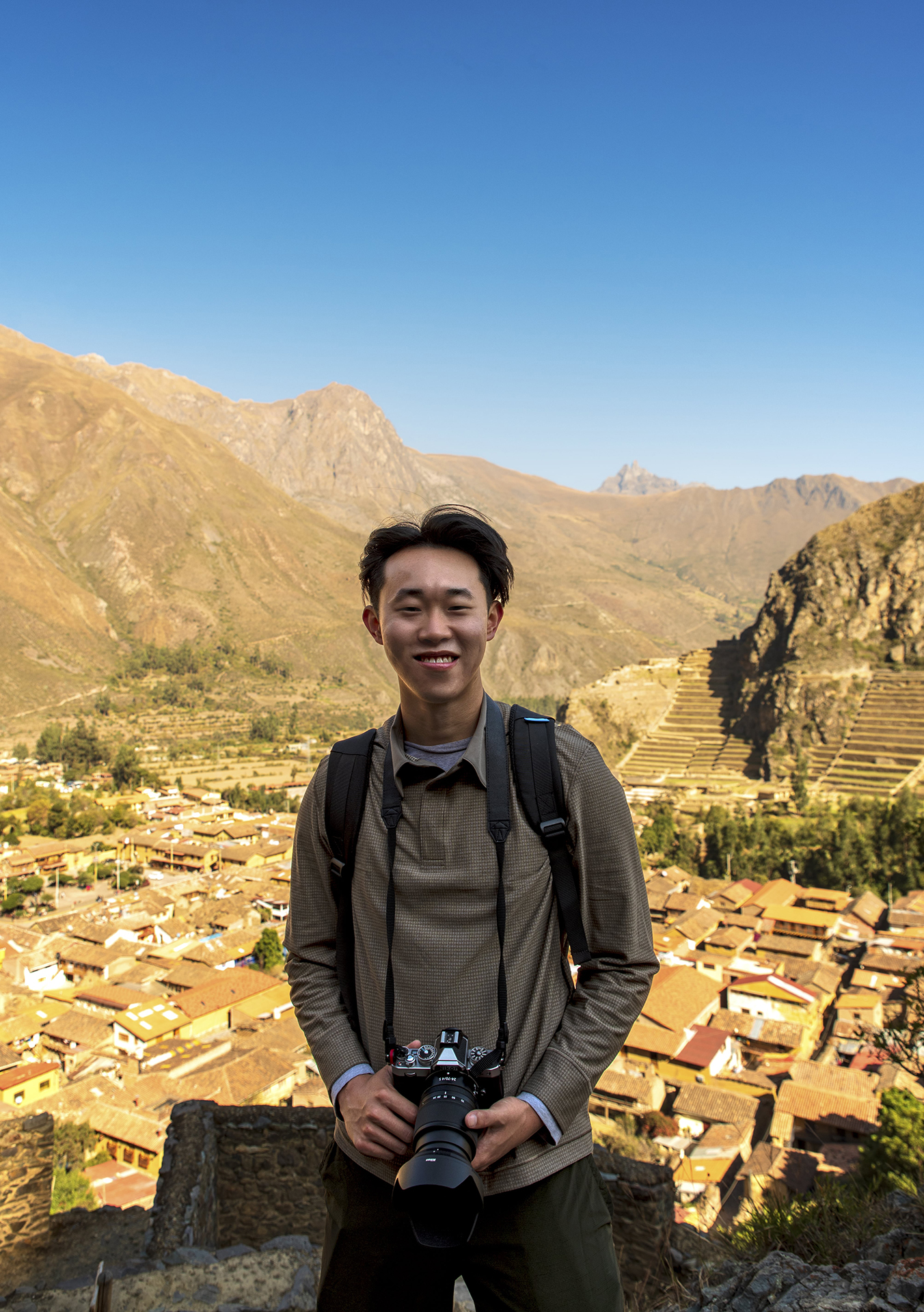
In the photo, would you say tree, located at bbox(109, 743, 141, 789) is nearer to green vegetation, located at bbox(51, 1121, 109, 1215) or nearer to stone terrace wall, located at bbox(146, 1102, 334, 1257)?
green vegetation, located at bbox(51, 1121, 109, 1215)

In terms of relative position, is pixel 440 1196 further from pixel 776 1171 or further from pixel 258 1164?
pixel 776 1171

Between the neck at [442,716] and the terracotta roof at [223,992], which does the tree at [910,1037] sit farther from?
the terracotta roof at [223,992]

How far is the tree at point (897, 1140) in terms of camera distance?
7.79m

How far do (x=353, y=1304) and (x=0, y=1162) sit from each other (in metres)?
4.92

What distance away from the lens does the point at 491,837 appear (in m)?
1.44

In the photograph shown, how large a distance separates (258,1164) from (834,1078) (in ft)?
37.6

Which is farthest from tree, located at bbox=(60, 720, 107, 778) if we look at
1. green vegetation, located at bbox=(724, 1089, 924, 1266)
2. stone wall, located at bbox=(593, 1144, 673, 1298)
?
green vegetation, located at bbox=(724, 1089, 924, 1266)

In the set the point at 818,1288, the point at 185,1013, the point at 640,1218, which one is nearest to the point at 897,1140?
the point at 640,1218

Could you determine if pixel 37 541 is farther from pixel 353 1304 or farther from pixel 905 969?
pixel 353 1304

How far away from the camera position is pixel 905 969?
714 inches

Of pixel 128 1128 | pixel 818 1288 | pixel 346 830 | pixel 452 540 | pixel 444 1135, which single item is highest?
pixel 452 540

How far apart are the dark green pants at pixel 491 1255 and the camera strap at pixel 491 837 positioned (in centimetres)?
27

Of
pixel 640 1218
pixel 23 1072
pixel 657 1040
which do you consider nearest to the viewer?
pixel 640 1218

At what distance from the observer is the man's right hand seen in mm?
1350
